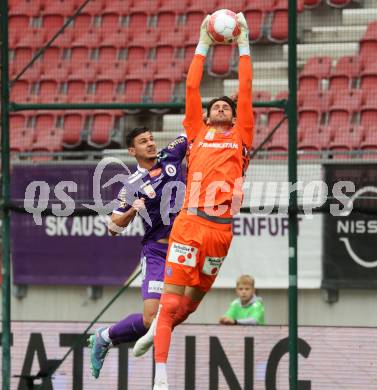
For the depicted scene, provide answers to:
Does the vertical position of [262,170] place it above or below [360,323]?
above

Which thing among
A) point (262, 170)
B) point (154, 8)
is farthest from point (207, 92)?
point (262, 170)

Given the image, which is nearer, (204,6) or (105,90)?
(204,6)

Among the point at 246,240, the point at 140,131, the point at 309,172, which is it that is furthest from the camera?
the point at 246,240

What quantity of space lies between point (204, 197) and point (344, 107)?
11.5 ft

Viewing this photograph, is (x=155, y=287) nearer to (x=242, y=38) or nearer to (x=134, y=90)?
(x=242, y=38)

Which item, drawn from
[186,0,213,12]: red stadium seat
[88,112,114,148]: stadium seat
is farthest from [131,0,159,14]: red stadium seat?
[88,112,114,148]: stadium seat

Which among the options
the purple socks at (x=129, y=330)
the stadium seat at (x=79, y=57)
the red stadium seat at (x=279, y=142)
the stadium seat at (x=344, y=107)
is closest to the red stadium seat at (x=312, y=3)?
the stadium seat at (x=344, y=107)

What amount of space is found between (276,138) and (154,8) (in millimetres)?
1813

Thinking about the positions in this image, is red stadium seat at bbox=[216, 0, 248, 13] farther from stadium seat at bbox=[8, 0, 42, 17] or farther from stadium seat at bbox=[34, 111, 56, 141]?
stadium seat at bbox=[34, 111, 56, 141]

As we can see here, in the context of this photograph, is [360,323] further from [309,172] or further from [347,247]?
[309,172]

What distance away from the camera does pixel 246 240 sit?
1207 cm

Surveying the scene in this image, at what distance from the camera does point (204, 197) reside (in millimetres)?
8609

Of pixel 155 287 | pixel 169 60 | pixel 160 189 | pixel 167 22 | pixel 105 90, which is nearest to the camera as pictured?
pixel 155 287

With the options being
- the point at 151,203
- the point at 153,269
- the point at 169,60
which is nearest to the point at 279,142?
the point at 169,60
